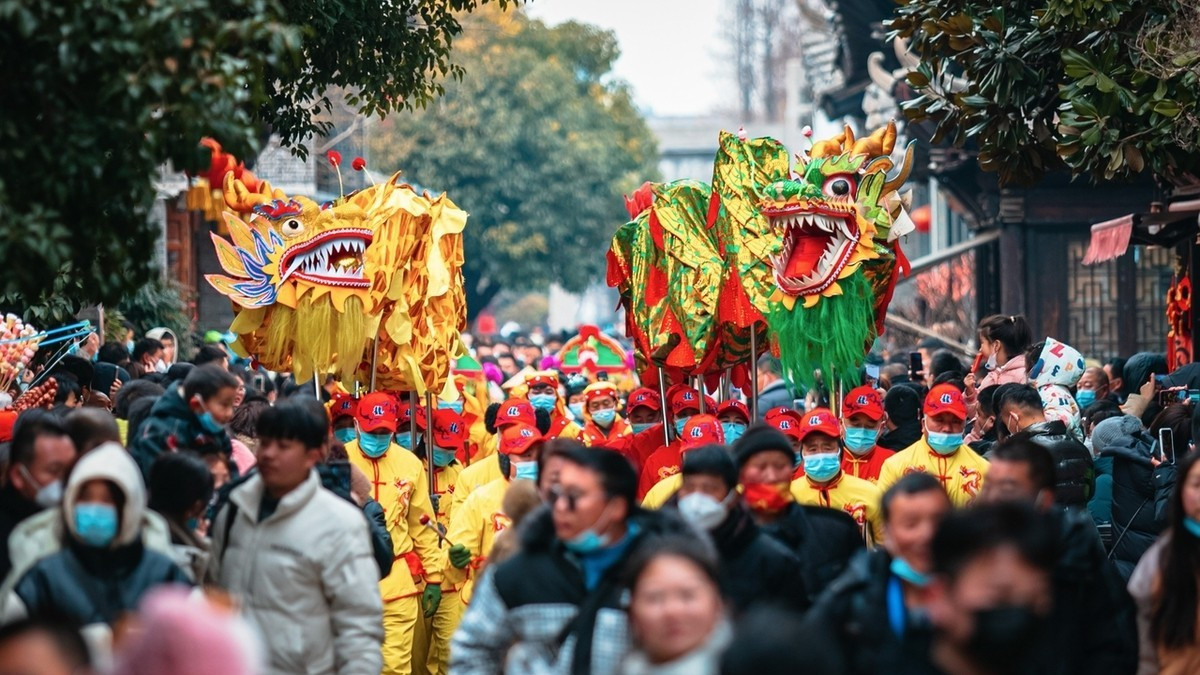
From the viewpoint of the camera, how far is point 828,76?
36.0m

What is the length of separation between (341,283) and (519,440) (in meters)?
2.37

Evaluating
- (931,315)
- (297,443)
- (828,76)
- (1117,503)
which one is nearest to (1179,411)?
(1117,503)

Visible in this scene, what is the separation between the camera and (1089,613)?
6.20 m

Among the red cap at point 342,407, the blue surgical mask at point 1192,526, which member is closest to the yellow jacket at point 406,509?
the red cap at point 342,407

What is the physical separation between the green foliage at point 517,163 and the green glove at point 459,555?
3245 centimetres

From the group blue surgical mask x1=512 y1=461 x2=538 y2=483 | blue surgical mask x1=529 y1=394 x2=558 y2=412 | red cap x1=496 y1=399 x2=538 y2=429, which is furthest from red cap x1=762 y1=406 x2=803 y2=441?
blue surgical mask x1=529 y1=394 x2=558 y2=412

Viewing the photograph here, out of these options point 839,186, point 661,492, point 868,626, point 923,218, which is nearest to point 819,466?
point 661,492

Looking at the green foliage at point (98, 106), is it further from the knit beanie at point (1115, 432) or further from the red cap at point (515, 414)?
the knit beanie at point (1115, 432)

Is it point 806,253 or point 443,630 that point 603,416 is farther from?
point 443,630

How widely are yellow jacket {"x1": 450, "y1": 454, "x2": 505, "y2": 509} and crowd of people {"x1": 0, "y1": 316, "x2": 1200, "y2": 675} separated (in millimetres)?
465

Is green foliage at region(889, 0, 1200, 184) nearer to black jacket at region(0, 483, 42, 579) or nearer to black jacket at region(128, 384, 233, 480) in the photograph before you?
black jacket at region(128, 384, 233, 480)

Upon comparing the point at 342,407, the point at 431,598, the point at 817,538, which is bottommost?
the point at 431,598

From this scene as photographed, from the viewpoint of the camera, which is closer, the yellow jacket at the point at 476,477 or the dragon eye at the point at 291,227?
the yellow jacket at the point at 476,477

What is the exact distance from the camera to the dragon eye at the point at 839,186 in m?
11.7
